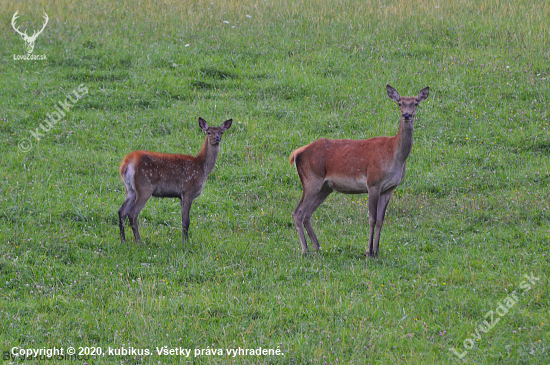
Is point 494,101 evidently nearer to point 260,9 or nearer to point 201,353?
point 260,9

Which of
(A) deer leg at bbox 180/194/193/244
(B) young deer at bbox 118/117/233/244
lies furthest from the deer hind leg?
(A) deer leg at bbox 180/194/193/244

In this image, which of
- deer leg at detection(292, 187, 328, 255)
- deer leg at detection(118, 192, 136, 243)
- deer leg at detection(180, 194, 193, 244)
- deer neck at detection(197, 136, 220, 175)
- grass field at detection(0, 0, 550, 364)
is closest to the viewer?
grass field at detection(0, 0, 550, 364)

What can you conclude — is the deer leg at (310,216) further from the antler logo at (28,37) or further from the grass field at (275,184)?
the antler logo at (28,37)

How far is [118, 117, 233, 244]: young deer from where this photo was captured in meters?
8.66

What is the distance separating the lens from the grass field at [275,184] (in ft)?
20.1

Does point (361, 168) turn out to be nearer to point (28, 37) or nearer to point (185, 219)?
point (185, 219)

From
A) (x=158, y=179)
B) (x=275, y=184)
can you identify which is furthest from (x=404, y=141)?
(x=158, y=179)

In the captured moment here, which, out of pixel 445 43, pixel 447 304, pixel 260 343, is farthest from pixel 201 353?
pixel 445 43

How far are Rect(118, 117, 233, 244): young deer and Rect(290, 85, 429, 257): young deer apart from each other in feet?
4.64

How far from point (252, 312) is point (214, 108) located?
7.46 metres

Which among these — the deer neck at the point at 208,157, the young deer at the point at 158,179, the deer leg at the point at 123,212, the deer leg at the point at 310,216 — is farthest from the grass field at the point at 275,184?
the deer neck at the point at 208,157

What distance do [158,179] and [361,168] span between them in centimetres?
274

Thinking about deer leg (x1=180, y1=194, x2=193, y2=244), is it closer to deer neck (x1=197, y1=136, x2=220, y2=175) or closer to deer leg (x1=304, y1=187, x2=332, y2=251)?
deer neck (x1=197, y1=136, x2=220, y2=175)

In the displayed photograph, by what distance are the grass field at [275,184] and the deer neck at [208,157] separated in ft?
2.63
